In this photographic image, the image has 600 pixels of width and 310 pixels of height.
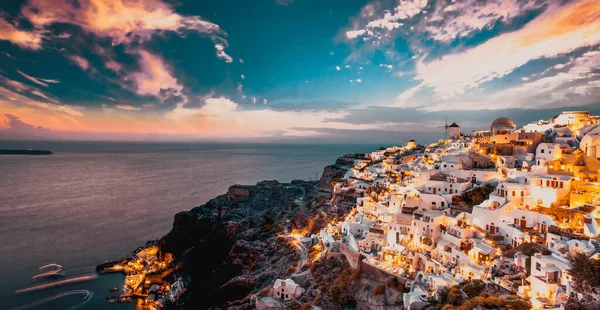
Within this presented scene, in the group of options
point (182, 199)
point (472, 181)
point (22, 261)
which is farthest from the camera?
point (182, 199)

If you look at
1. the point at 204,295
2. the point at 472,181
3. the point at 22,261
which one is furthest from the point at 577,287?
the point at 22,261

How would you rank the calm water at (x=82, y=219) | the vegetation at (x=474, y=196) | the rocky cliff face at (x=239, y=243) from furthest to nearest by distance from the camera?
the calm water at (x=82, y=219) < the rocky cliff face at (x=239, y=243) < the vegetation at (x=474, y=196)

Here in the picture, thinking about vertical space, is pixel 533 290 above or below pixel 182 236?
above

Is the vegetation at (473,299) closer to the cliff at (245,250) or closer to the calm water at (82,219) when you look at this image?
the cliff at (245,250)

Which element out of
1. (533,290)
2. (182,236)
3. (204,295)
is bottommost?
(204,295)

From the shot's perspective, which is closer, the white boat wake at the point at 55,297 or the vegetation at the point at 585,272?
the vegetation at the point at 585,272

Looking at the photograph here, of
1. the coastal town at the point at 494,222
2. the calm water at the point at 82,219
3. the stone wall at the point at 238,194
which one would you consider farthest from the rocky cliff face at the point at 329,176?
the calm water at the point at 82,219

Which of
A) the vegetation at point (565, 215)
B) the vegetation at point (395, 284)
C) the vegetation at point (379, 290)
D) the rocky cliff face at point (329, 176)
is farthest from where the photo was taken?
the rocky cliff face at point (329, 176)

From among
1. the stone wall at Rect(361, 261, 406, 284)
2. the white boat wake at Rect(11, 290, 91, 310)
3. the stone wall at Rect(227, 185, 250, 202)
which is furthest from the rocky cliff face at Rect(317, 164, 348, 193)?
the white boat wake at Rect(11, 290, 91, 310)

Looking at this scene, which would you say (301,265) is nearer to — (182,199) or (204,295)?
(204,295)
